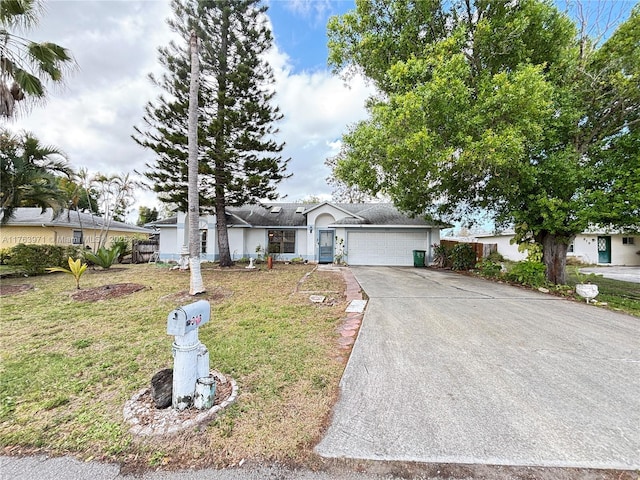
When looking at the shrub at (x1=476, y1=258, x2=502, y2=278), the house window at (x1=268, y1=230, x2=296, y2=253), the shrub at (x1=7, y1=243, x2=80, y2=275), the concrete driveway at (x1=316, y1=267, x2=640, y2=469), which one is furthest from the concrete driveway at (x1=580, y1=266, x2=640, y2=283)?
the shrub at (x1=7, y1=243, x2=80, y2=275)

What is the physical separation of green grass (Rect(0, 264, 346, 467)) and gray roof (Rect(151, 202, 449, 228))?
10167 mm

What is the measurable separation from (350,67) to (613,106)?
8.15m

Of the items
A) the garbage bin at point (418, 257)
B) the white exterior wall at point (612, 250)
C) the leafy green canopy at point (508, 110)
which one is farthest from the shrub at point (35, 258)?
the white exterior wall at point (612, 250)

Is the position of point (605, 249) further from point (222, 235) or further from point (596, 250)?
point (222, 235)

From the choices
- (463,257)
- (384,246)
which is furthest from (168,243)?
(463,257)

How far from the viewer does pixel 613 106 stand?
Result: 8133 millimetres

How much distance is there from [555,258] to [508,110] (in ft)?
18.8

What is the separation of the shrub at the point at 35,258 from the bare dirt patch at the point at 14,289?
2.10 metres

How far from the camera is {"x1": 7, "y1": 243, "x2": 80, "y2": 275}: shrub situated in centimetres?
1086

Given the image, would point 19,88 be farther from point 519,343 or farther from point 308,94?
point 519,343

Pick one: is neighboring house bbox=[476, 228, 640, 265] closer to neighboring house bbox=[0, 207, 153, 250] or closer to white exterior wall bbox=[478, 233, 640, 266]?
white exterior wall bbox=[478, 233, 640, 266]

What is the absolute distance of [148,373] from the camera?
3295 millimetres

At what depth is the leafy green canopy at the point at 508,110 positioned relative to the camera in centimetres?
723

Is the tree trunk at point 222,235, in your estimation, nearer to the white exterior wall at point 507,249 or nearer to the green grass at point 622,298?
the green grass at point 622,298
